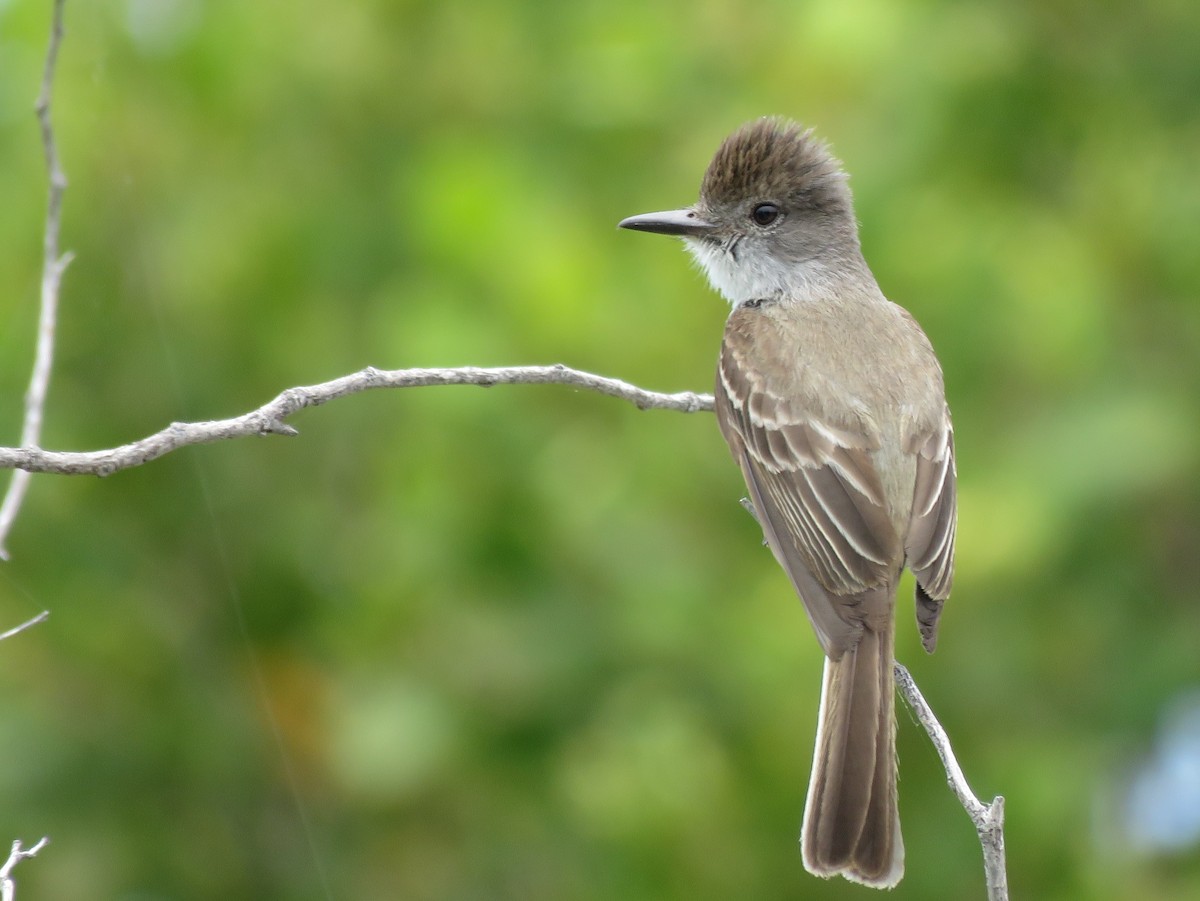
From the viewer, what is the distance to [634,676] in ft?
14.5

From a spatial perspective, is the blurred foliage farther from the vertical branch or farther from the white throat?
the vertical branch

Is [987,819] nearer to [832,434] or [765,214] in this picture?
[832,434]

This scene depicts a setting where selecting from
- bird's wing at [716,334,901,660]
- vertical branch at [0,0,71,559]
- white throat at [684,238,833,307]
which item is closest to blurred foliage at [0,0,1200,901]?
white throat at [684,238,833,307]

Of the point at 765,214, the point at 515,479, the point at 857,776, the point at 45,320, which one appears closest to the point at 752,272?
the point at 765,214

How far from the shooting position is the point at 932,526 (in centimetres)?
364

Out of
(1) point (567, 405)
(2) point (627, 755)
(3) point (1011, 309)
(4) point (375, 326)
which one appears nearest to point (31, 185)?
(4) point (375, 326)

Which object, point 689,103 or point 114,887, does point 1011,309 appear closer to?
point 689,103

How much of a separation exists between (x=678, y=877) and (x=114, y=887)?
1531 millimetres

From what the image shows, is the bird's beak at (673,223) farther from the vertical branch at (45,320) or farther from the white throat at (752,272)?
the vertical branch at (45,320)

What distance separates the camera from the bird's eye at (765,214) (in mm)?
4668

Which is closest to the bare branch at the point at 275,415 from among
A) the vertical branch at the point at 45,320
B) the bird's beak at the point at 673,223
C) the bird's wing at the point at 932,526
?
the vertical branch at the point at 45,320

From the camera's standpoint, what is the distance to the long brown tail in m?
3.17

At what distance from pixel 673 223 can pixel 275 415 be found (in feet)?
6.73

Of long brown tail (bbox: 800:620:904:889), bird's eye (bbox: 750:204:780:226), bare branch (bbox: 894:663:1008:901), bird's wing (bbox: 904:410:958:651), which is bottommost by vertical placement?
bare branch (bbox: 894:663:1008:901)
